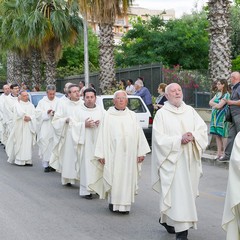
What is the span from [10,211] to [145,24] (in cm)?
2858

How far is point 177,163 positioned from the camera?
22.2ft

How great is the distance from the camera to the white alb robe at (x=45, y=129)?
13.0 meters

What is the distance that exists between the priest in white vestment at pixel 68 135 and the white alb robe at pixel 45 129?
59.2 inches

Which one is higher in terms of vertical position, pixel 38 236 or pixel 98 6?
pixel 98 6

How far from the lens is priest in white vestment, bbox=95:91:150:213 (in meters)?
8.23

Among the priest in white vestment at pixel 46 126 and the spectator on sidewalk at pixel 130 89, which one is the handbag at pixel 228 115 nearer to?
the priest in white vestment at pixel 46 126

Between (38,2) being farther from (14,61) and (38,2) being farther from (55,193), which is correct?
(55,193)

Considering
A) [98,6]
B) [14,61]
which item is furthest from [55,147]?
[14,61]

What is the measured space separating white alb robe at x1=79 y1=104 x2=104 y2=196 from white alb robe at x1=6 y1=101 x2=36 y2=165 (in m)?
4.31

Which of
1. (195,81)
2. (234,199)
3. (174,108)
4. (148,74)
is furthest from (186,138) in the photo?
(148,74)

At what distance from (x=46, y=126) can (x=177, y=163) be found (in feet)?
23.4

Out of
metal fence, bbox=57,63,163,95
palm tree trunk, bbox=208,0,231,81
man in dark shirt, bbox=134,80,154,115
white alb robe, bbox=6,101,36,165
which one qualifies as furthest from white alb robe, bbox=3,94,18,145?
metal fence, bbox=57,63,163,95

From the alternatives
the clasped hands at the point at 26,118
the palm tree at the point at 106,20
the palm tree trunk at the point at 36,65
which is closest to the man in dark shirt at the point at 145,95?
the clasped hands at the point at 26,118

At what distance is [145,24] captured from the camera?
35.9 metres
